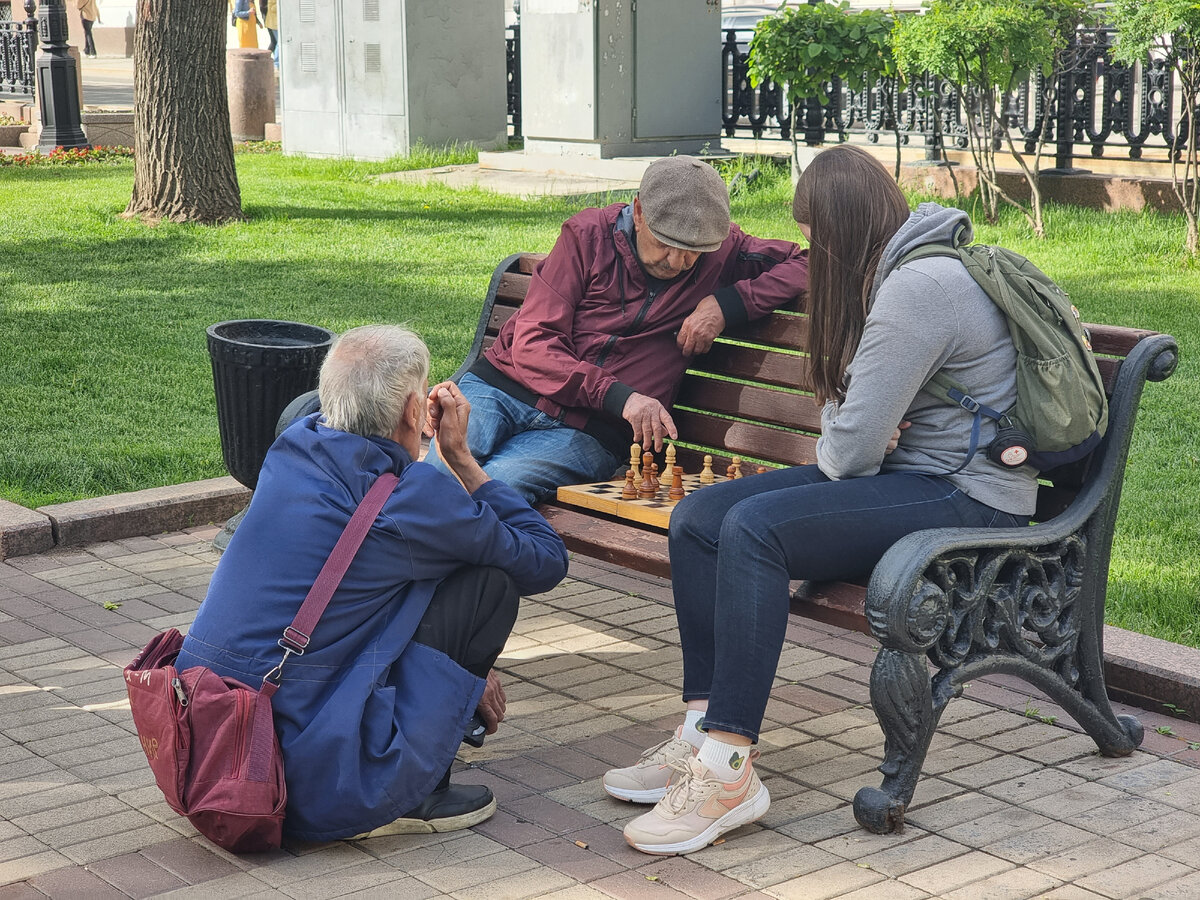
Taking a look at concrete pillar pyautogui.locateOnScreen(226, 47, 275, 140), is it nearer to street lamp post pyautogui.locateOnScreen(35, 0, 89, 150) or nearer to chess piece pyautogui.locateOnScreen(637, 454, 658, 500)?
street lamp post pyautogui.locateOnScreen(35, 0, 89, 150)

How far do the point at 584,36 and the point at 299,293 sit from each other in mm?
6122

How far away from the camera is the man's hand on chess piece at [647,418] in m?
4.39

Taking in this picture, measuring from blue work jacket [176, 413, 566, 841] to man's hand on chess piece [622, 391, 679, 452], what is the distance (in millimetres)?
1127

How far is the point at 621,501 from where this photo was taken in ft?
13.9

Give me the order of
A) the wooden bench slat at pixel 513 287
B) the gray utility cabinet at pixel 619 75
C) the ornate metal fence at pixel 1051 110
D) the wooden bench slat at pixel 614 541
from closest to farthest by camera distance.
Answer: the wooden bench slat at pixel 614 541 → the wooden bench slat at pixel 513 287 → the ornate metal fence at pixel 1051 110 → the gray utility cabinet at pixel 619 75

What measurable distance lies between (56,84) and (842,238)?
16.4 meters

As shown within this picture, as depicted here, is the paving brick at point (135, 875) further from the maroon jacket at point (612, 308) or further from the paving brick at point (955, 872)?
the maroon jacket at point (612, 308)

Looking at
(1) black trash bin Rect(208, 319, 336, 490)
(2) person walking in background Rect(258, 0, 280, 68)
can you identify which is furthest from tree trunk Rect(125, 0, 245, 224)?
(2) person walking in background Rect(258, 0, 280, 68)

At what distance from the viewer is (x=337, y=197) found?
1456 cm

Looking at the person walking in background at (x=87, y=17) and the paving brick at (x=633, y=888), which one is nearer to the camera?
the paving brick at (x=633, y=888)

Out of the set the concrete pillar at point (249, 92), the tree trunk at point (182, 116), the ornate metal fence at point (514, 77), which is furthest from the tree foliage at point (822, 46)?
the concrete pillar at point (249, 92)

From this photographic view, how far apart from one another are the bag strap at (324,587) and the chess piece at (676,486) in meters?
1.24

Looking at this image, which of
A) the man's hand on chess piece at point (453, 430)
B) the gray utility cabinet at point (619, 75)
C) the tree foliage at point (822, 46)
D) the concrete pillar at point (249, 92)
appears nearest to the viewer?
the man's hand on chess piece at point (453, 430)

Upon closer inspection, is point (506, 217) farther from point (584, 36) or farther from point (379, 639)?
point (379, 639)
